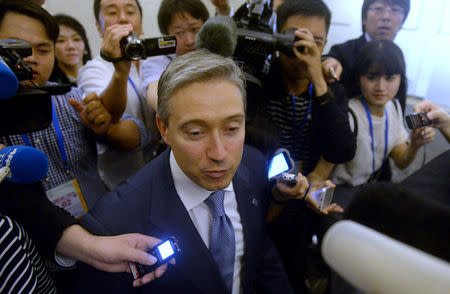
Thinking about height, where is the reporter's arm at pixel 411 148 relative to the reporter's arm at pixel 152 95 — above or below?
below

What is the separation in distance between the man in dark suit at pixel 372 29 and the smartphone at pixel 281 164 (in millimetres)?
842

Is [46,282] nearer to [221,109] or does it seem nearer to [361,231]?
[221,109]

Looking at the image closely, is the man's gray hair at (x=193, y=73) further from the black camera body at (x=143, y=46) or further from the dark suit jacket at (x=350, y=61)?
the dark suit jacket at (x=350, y=61)

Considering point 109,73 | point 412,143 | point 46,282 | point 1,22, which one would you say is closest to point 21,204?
point 46,282

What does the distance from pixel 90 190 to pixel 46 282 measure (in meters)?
0.59

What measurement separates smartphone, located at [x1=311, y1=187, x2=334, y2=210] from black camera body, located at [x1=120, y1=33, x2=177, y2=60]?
821 millimetres

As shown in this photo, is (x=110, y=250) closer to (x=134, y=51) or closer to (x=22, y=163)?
(x=22, y=163)

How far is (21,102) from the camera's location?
747 millimetres

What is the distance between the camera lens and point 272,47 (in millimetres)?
1135

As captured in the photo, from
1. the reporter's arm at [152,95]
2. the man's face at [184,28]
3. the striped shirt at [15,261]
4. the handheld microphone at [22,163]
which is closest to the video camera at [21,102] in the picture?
the handheld microphone at [22,163]

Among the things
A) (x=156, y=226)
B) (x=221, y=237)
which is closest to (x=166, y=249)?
(x=156, y=226)

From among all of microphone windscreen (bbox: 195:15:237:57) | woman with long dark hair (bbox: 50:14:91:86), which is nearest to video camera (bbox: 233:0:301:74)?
microphone windscreen (bbox: 195:15:237:57)

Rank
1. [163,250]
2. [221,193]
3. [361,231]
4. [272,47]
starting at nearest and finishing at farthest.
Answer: [361,231]
[163,250]
[221,193]
[272,47]

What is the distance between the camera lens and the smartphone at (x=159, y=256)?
0.76 meters
